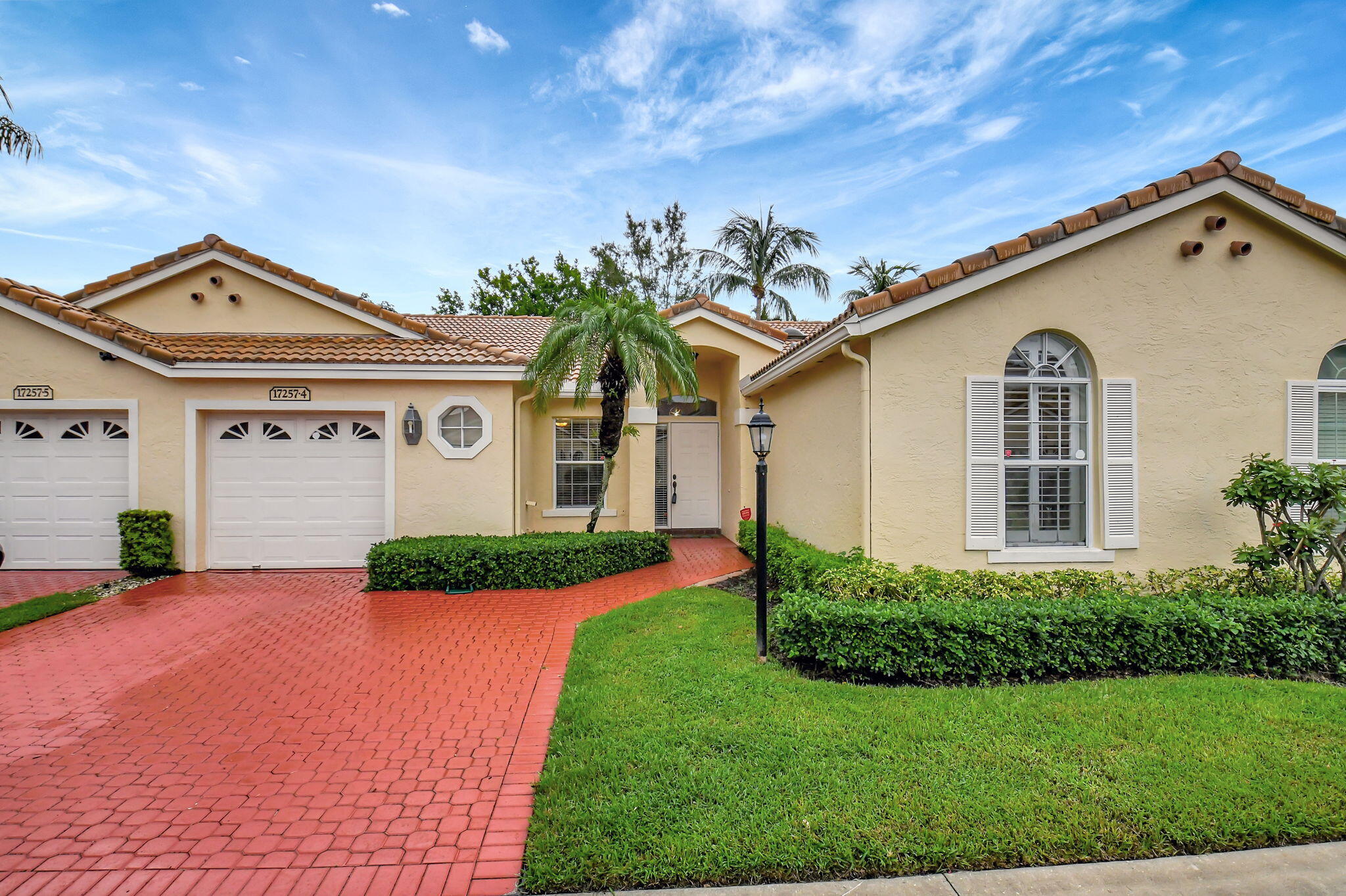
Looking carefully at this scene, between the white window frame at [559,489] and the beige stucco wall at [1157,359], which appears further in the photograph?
the white window frame at [559,489]

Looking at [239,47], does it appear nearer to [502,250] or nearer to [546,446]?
[546,446]

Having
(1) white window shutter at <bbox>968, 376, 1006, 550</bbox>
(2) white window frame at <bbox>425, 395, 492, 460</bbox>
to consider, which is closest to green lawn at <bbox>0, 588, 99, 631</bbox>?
(2) white window frame at <bbox>425, 395, 492, 460</bbox>

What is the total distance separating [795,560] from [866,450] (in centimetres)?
180

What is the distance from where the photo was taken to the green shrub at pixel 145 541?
8.62m

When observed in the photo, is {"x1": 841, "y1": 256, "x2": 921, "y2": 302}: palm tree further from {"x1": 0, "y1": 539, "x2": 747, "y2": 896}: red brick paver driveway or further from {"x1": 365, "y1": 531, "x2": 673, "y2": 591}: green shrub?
{"x1": 0, "y1": 539, "x2": 747, "y2": 896}: red brick paver driveway

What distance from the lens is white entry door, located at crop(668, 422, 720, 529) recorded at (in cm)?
1378

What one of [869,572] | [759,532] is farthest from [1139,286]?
[759,532]

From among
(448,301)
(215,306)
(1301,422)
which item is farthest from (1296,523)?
(448,301)

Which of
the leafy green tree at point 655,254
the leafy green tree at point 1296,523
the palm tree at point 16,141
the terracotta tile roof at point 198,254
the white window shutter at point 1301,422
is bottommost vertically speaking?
the leafy green tree at point 1296,523

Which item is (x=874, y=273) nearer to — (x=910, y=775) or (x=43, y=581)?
(x=910, y=775)

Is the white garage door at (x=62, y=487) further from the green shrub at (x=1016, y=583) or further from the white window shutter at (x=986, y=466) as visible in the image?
the white window shutter at (x=986, y=466)

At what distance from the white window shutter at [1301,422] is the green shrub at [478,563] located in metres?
9.05

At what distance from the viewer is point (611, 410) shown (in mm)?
9750

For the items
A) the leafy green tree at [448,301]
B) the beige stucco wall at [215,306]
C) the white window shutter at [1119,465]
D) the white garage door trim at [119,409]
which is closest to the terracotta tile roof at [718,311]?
the white window shutter at [1119,465]
